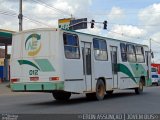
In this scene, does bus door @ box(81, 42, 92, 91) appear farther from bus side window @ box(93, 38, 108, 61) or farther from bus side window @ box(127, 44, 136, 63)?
bus side window @ box(127, 44, 136, 63)

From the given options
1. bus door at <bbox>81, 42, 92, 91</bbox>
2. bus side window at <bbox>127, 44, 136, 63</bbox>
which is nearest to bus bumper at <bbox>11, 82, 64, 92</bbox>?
bus door at <bbox>81, 42, 92, 91</bbox>

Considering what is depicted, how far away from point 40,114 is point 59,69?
4004mm

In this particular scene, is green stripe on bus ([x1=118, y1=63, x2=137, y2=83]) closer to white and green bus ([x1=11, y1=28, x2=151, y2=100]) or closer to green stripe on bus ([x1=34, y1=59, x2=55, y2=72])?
white and green bus ([x1=11, y1=28, x2=151, y2=100])

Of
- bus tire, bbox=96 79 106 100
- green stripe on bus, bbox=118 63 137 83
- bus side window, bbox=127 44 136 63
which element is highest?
bus side window, bbox=127 44 136 63

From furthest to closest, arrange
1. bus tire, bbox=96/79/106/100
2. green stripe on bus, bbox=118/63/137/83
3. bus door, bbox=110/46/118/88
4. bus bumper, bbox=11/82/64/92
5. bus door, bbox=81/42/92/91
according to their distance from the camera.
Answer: green stripe on bus, bbox=118/63/137/83
bus door, bbox=110/46/118/88
bus tire, bbox=96/79/106/100
bus door, bbox=81/42/92/91
bus bumper, bbox=11/82/64/92

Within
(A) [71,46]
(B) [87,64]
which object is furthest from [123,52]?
(A) [71,46]

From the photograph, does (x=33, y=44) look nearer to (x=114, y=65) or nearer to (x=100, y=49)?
(x=100, y=49)

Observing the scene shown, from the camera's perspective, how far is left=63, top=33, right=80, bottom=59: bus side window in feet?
63.6

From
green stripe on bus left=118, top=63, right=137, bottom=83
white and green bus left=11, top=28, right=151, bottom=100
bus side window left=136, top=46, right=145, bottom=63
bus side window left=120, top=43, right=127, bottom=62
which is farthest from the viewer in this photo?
bus side window left=136, top=46, right=145, bottom=63

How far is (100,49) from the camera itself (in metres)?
22.2

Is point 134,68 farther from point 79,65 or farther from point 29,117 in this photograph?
point 29,117

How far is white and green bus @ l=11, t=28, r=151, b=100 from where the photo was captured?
1897 cm

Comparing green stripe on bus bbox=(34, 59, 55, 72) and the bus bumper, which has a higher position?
green stripe on bus bbox=(34, 59, 55, 72)

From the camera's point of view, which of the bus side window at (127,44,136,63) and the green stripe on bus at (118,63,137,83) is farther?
the bus side window at (127,44,136,63)
